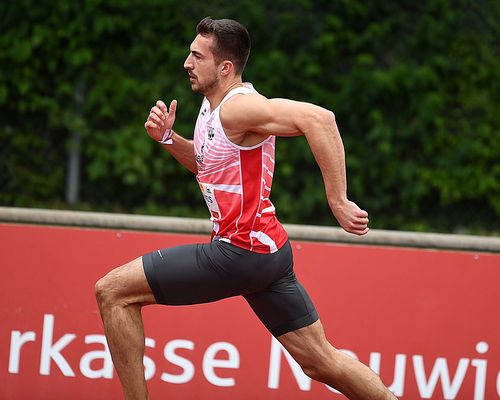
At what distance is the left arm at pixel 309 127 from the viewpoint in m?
3.51

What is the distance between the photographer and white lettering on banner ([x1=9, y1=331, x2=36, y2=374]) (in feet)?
15.7

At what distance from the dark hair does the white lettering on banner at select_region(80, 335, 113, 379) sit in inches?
67.5

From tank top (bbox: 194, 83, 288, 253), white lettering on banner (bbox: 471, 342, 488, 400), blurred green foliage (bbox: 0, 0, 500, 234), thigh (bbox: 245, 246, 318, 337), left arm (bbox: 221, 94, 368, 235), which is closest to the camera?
left arm (bbox: 221, 94, 368, 235)

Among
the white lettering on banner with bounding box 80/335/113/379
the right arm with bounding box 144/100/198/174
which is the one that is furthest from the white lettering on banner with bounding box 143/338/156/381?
the right arm with bounding box 144/100/198/174

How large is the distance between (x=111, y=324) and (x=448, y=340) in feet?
6.16

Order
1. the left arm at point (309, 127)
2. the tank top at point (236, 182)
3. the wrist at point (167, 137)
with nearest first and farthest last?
the left arm at point (309, 127) → the tank top at point (236, 182) → the wrist at point (167, 137)

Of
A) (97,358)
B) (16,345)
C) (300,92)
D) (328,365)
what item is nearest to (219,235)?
(328,365)

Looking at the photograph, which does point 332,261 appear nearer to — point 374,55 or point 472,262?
point 472,262

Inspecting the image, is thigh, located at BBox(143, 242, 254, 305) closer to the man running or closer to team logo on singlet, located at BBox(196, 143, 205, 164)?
the man running

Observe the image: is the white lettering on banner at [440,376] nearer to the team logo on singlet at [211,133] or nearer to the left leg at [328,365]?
the left leg at [328,365]

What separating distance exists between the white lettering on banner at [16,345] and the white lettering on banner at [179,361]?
66 cm

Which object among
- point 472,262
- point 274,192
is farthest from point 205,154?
point 274,192

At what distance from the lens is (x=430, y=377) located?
187 inches

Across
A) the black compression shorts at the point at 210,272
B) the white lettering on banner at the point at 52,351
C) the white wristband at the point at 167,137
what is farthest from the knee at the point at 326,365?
the white lettering on banner at the point at 52,351
